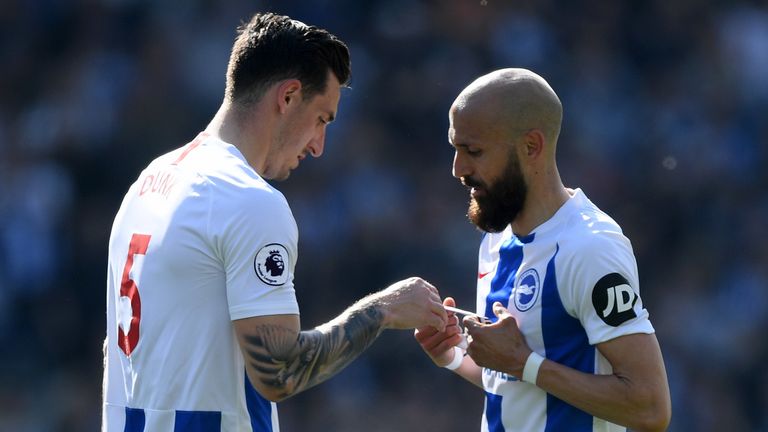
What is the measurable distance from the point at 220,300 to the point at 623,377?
1378 mm

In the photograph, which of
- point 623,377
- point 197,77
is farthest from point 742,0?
point 623,377

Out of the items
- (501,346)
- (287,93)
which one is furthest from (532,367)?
(287,93)

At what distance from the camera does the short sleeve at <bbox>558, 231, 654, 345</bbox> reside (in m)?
3.73

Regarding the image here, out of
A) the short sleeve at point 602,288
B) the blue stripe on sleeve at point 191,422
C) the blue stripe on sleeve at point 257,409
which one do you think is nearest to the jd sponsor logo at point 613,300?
the short sleeve at point 602,288

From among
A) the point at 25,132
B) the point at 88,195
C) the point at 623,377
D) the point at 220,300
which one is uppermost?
the point at 25,132

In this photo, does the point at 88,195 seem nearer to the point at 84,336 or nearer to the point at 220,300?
the point at 84,336

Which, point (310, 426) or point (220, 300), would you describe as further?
point (310, 426)

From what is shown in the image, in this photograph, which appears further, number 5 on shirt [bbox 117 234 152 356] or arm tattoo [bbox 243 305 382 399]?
number 5 on shirt [bbox 117 234 152 356]

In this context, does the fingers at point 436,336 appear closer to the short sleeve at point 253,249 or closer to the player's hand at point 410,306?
the player's hand at point 410,306

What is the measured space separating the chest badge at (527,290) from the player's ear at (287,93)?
1.04 metres

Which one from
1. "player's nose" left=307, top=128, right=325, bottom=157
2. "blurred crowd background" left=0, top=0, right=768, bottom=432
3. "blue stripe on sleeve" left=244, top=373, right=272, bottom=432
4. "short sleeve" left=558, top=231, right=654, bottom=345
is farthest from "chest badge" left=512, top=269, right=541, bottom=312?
"blurred crowd background" left=0, top=0, right=768, bottom=432

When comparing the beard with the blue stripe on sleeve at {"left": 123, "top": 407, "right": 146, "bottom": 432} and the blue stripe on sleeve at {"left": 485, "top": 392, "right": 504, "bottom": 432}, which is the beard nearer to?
the blue stripe on sleeve at {"left": 485, "top": 392, "right": 504, "bottom": 432}

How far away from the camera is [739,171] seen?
416 inches

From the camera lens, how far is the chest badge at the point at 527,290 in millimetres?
3938
